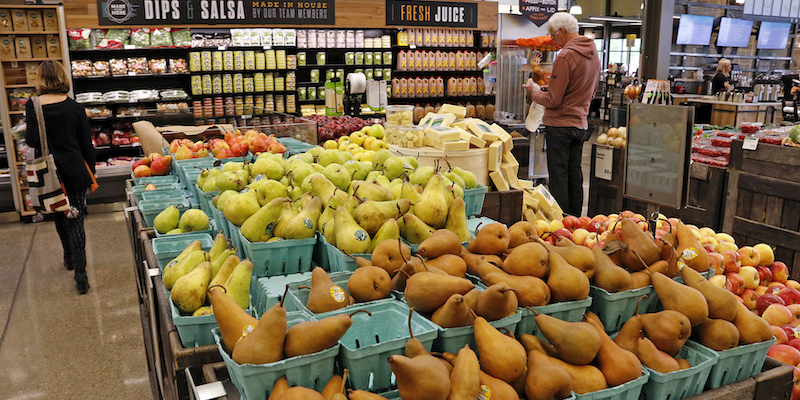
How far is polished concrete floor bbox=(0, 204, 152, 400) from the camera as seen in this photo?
3152 millimetres

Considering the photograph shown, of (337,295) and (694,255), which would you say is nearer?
(337,295)

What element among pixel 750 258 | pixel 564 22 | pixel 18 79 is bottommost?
pixel 750 258

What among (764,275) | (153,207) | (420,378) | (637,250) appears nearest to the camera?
(420,378)

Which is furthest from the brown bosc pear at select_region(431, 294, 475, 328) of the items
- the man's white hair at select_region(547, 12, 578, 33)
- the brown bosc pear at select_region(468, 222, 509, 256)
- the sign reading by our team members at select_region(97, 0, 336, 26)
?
the sign reading by our team members at select_region(97, 0, 336, 26)

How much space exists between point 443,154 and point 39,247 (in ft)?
15.2

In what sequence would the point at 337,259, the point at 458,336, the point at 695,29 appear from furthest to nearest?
the point at 695,29 < the point at 337,259 < the point at 458,336

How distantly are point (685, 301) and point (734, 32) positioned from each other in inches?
594

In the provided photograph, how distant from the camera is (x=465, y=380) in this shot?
1.11 metres

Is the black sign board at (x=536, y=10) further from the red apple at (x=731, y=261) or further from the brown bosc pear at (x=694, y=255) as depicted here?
the brown bosc pear at (x=694, y=255)

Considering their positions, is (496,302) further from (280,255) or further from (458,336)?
(280,255)

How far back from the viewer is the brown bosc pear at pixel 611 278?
1.50 meters

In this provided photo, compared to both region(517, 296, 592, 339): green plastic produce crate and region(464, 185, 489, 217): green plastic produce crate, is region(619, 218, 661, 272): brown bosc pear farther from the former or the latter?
region(464, 185, 489, 217): green plastic produce crate

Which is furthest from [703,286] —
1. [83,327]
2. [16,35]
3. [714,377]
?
[16,35]

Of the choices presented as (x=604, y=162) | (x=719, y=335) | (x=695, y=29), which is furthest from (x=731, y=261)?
(x=695, y=29)
